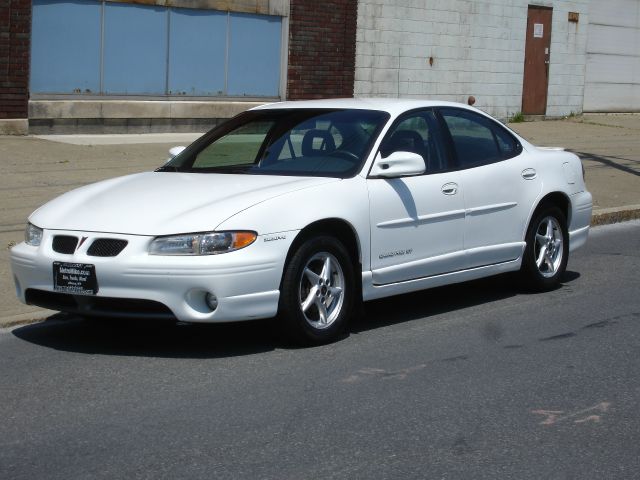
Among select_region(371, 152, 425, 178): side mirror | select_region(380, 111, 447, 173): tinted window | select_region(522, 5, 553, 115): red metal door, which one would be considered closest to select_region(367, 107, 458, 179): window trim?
select_region(380, 111, 447, 173): tinted window

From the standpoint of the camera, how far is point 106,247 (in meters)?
6.94

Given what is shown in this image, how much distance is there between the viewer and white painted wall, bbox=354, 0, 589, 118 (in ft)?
73.8

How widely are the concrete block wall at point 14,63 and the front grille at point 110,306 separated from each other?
10.4 m

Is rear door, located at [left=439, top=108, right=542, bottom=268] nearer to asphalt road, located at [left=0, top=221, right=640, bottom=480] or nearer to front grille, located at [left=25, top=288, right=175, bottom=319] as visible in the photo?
asphalt road, located at [left=0, top=221, right=640, bottom=480]

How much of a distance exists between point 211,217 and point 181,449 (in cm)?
186

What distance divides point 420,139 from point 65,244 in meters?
2.61

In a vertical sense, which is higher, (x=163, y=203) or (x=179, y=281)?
(x=163, y=203)

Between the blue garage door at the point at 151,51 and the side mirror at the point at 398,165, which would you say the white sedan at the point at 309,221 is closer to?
the side mirror at the point at 398,165

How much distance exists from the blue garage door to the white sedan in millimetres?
9612

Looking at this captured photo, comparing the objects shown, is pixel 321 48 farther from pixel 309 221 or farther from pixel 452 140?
pixel 309 221

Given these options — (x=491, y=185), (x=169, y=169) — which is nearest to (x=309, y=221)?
(x=169, y=169)

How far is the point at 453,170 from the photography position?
8398mm

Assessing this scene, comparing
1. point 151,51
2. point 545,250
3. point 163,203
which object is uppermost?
point 151,51

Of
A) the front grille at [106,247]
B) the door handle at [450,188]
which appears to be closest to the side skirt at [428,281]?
the door handle at [450,188]
